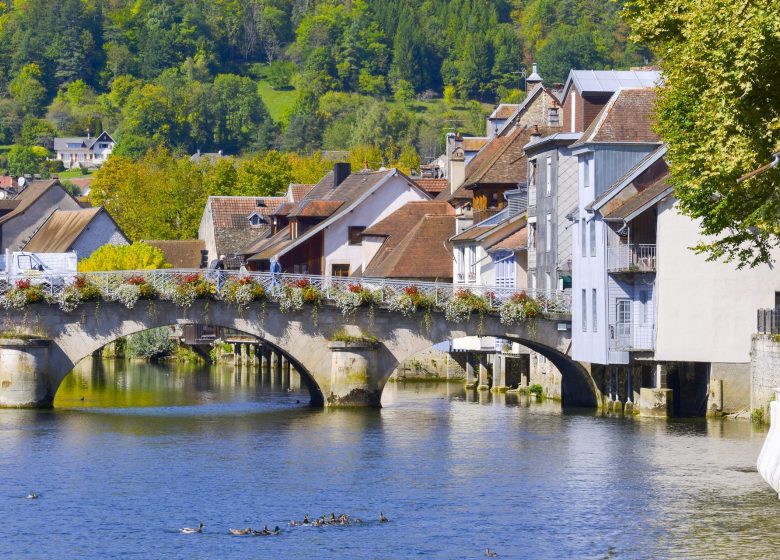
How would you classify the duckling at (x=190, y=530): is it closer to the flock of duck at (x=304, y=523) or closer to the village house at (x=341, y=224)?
the flock of duck at (x=304, y=523)

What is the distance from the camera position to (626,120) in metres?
63.3

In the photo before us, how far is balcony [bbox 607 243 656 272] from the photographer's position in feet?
200

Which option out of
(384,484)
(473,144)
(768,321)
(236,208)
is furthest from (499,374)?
(236,208)

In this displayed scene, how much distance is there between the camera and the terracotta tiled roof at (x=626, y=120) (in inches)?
2475

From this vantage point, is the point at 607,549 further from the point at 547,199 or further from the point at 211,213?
the point at 211,213

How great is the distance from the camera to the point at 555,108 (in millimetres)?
81875

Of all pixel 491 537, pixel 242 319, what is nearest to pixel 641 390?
pixel 242 319

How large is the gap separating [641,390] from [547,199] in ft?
36.4

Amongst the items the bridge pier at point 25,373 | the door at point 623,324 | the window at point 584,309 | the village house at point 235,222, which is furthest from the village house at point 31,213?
the door at point 623,324

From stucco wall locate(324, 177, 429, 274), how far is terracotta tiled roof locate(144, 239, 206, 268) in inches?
1515

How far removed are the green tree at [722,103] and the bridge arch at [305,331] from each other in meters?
15.7

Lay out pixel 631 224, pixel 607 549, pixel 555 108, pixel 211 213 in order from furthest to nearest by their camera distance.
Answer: pixel 211 213 < pixel 555 108 < pixel 631 224 < pixel 607 549

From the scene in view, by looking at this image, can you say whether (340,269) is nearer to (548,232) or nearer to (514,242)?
(514,242)

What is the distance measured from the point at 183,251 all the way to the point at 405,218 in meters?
44.2
